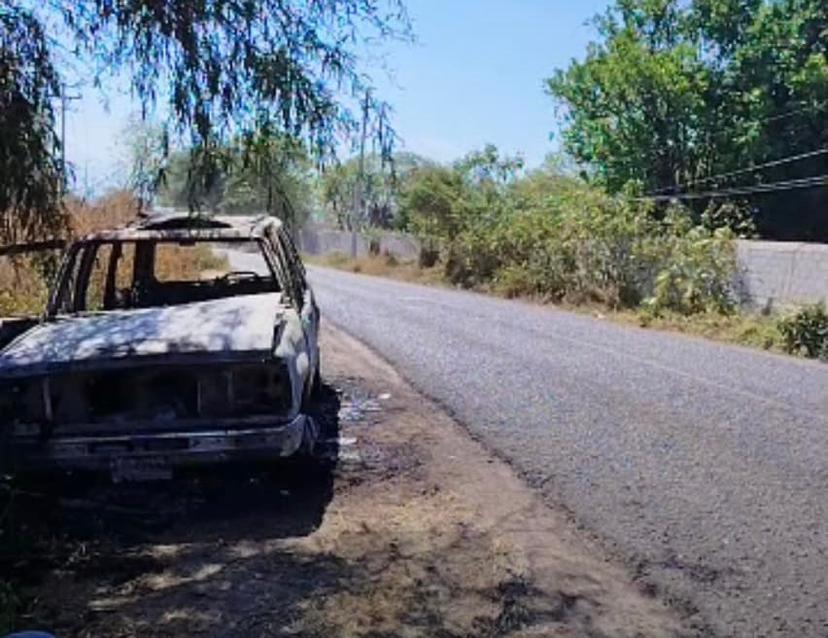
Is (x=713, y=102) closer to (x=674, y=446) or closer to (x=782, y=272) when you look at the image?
(x=782, y=272)

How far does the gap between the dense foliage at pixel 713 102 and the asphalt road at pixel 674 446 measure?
799 inches

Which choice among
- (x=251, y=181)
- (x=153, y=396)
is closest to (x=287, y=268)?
(x=153, y=396)

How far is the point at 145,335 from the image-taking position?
230 inches

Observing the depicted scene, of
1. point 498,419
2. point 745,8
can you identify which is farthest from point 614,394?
point 745,8

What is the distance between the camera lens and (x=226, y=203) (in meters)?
5.12

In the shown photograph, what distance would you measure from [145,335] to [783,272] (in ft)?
55.7

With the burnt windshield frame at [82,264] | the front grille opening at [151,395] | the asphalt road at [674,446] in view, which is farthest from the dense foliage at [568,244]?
the front grille opening at [151,395]


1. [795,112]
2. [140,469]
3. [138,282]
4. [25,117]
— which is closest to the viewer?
[25,117]

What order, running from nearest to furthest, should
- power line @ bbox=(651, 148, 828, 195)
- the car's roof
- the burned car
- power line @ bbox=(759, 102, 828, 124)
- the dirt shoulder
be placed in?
the dirt shoulder, the burned car, the car's roof, power line @ bbox=(759, 102, 828, 124), power line @ bbox=(651, 148, 828, 195)

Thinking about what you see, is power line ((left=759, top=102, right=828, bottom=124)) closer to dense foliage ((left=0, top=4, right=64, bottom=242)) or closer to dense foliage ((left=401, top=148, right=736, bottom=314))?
dense foliage ((left=401, top=148, right=736, bottom=314))

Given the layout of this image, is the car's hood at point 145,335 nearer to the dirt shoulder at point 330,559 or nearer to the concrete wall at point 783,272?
the dirt shoulder at point 330,559

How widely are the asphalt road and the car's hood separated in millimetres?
2184

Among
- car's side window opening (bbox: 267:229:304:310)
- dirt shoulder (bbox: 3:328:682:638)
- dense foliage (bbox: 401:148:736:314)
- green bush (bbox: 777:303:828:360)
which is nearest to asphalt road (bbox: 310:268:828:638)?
dirt shoulder (bbox: 3:328:682:638)

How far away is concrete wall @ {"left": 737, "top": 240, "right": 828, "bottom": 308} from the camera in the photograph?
748 inches
